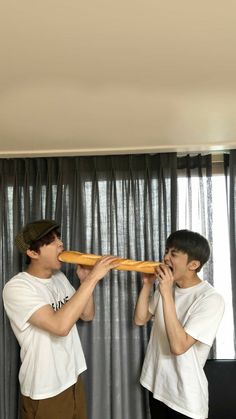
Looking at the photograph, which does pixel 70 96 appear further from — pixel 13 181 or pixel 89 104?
pixel 13 181

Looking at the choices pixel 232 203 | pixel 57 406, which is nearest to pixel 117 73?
pixel 232 203

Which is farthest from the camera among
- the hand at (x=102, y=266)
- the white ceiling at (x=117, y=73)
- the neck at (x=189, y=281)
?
the neck at (x=189, y=281)

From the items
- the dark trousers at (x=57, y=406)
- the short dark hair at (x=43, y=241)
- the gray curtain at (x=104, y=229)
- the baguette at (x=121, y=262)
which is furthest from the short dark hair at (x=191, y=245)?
the dark trousers at (x=57, y=406)

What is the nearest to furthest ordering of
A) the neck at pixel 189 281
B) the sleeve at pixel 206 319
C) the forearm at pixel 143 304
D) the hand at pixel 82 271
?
the sleeve at pixel 206 319, the neck at pixel 189 281, the forearm at pixel 143 304, the hand at pixel 82 271

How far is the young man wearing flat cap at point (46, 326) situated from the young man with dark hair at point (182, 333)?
270 mm

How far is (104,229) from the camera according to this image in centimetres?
211

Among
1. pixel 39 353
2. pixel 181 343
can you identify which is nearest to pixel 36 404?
pixel 39 353

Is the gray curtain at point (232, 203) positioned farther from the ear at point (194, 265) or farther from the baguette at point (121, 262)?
the baguette at point (121, 262)

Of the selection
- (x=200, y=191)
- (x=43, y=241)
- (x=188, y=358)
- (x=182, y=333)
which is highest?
(x=200, y=191)

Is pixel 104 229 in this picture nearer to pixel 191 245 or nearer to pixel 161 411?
pixel 191 245

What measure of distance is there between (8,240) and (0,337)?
0.50 meters

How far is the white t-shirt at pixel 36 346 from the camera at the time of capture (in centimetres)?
154

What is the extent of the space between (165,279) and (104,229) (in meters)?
0.67

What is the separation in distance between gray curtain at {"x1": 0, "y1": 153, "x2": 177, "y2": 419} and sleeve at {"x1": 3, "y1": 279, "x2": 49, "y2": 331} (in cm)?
51
